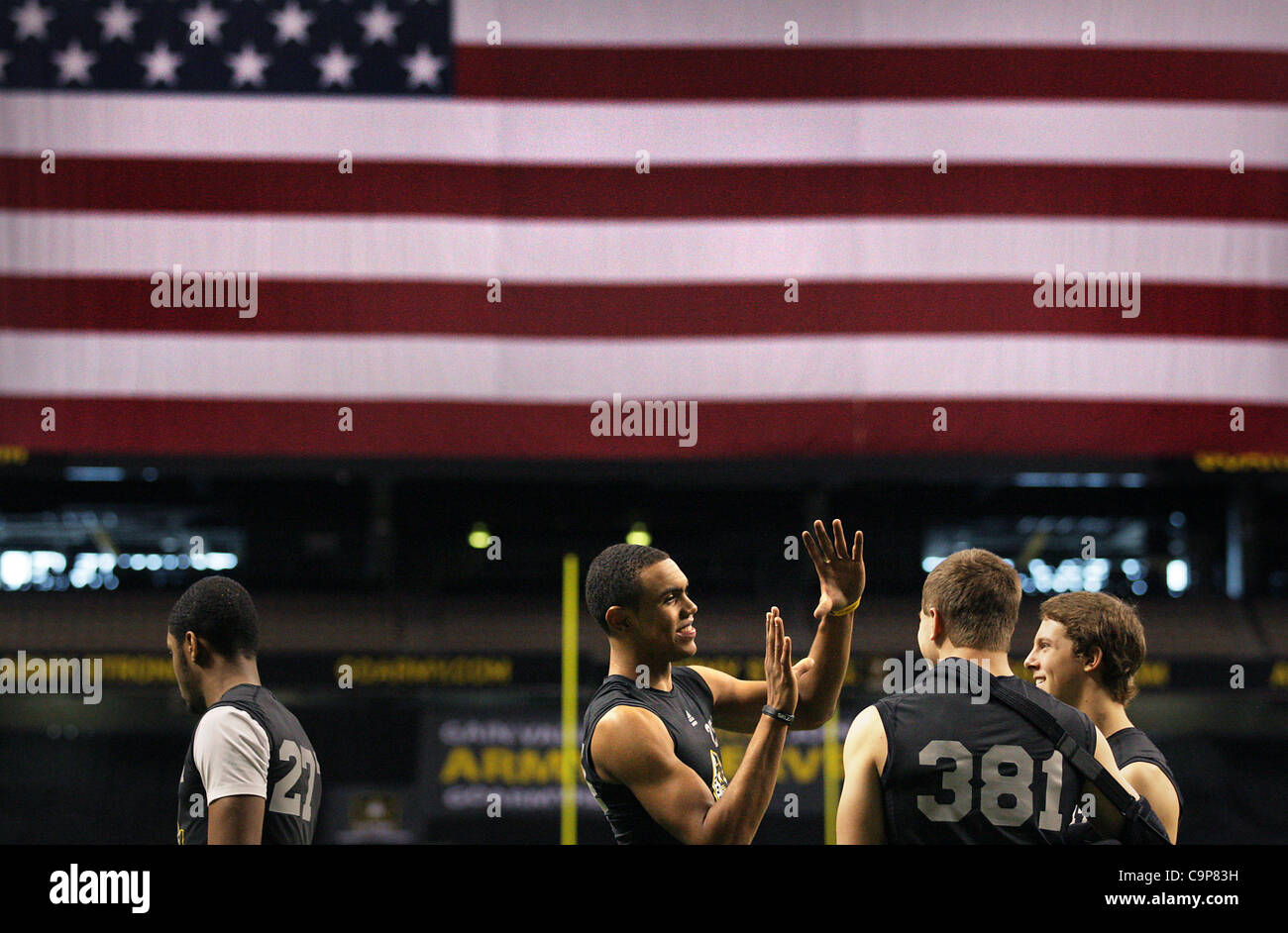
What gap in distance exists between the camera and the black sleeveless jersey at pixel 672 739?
317cm

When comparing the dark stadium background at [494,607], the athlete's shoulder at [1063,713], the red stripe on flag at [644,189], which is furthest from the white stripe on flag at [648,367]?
the athlete's shoulder at [1063,713]

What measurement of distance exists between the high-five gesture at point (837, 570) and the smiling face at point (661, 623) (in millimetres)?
370

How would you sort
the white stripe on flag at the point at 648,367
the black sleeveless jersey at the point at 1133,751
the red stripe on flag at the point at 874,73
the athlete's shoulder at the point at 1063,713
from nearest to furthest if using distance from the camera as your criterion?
1. the athlete's shoulder at the point at 1063,713
2. the black sleeveless jersey at the point at 1133,751
3. the white stripe on flag at the point at 648,367
4. the red stripe on flag at the point at 874,73

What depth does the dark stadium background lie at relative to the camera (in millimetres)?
9297

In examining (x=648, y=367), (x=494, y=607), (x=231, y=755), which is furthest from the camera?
(x=494, y=607)

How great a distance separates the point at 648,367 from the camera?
326 inches

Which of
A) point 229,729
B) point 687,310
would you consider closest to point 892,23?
point 687,310

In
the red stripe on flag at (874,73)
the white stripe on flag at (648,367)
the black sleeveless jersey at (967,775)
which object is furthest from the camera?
the red stripe on flag at (874,73)

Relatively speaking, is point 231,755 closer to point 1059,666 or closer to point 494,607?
point 1059,666

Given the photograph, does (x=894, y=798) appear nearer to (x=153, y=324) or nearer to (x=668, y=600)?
(x=668, y=600)

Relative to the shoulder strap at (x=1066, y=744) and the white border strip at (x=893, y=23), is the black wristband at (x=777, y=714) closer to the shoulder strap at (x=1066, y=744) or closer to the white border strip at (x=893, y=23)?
the shoulder strap at (x=1066, y=744)

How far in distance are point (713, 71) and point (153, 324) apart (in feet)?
13.7

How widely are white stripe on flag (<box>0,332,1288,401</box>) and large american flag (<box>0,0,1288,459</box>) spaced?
0.07 feet

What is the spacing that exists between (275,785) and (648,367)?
5.39 m
